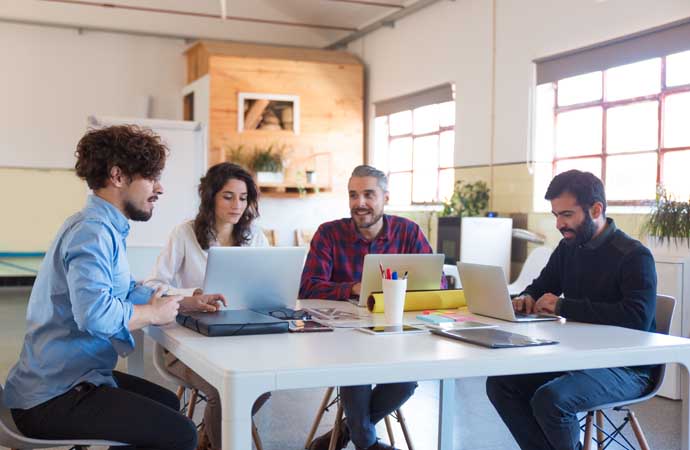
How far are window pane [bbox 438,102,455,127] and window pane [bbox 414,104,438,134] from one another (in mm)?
109

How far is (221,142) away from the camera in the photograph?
8406 millimetres

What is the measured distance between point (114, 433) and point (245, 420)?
1.60 ft

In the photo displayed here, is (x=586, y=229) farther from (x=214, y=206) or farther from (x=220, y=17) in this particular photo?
(x=220, y=17)

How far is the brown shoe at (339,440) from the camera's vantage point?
2.98 meters

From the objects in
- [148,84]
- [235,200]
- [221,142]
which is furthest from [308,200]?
[235,200]

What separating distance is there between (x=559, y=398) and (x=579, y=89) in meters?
4.18

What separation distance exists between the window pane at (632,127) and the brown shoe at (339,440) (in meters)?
3.32

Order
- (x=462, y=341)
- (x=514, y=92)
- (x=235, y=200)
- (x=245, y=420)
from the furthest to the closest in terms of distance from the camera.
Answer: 1. (x=514, y=92)
2. (x=235, y=200)
3. (x=462, y=341)
4. (x=245, y=420)

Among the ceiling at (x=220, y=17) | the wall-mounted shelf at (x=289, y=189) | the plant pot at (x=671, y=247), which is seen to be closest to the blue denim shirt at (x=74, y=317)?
the plant pot at (x=671, y=247)

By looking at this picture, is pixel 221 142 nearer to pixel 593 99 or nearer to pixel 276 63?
pixel 276 63

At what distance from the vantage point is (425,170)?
8.01m

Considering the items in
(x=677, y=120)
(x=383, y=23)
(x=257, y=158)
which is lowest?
(x=257, y=158)

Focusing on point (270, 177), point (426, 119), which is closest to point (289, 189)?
point (270, 177)

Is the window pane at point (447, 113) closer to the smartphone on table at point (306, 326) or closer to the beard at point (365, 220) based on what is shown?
the beard at point (365, 220)
